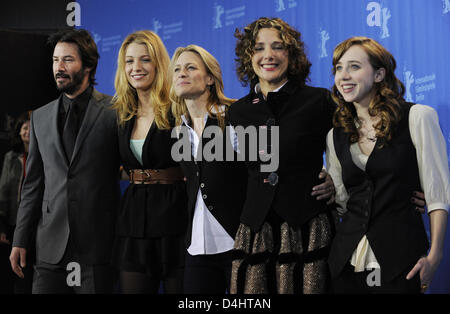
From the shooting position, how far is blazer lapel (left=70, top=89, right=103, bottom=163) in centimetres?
346

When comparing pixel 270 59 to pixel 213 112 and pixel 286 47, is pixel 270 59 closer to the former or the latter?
pixel 286 47

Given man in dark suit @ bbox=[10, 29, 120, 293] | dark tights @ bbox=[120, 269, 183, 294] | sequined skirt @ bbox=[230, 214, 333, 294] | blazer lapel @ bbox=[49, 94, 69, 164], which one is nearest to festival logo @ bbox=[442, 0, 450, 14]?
sequined skirt @ bbox=[230, 214, 333, 294]

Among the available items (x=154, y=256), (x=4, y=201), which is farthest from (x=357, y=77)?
(x=4, y=201)

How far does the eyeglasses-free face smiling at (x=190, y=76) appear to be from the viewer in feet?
10.8

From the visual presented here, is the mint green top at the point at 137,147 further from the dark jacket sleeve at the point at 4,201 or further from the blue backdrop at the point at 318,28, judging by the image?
the dark jacket sleeve at the point at 4,201

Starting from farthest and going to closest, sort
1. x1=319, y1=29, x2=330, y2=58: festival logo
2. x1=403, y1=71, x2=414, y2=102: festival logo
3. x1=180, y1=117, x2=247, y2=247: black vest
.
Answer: x1=319, y1=29, x2=330, y2=58: festival logo
x1=403, y1=71, x2=414, y2=102: festival logo
x1=180, y1=117, x2=247, y2=247: black vest

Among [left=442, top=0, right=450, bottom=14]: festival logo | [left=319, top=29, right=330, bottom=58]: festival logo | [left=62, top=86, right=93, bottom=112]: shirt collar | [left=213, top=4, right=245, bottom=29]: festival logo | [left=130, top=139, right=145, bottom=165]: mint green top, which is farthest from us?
[left=213, top=4, right=245, bottom=29]: festival logo

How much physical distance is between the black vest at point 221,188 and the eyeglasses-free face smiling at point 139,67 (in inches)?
21.4

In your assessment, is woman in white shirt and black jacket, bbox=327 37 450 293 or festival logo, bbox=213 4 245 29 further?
festival logo, bbox=213 4 245 29

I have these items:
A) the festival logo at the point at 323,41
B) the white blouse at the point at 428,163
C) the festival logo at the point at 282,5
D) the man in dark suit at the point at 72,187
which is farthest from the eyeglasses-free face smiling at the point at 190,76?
the festival logo at the point at 282,5

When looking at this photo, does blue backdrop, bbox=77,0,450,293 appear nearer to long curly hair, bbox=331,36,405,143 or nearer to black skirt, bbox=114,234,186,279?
long curly hair, bbox=331,36,405,143

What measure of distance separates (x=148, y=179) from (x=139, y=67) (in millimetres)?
667
